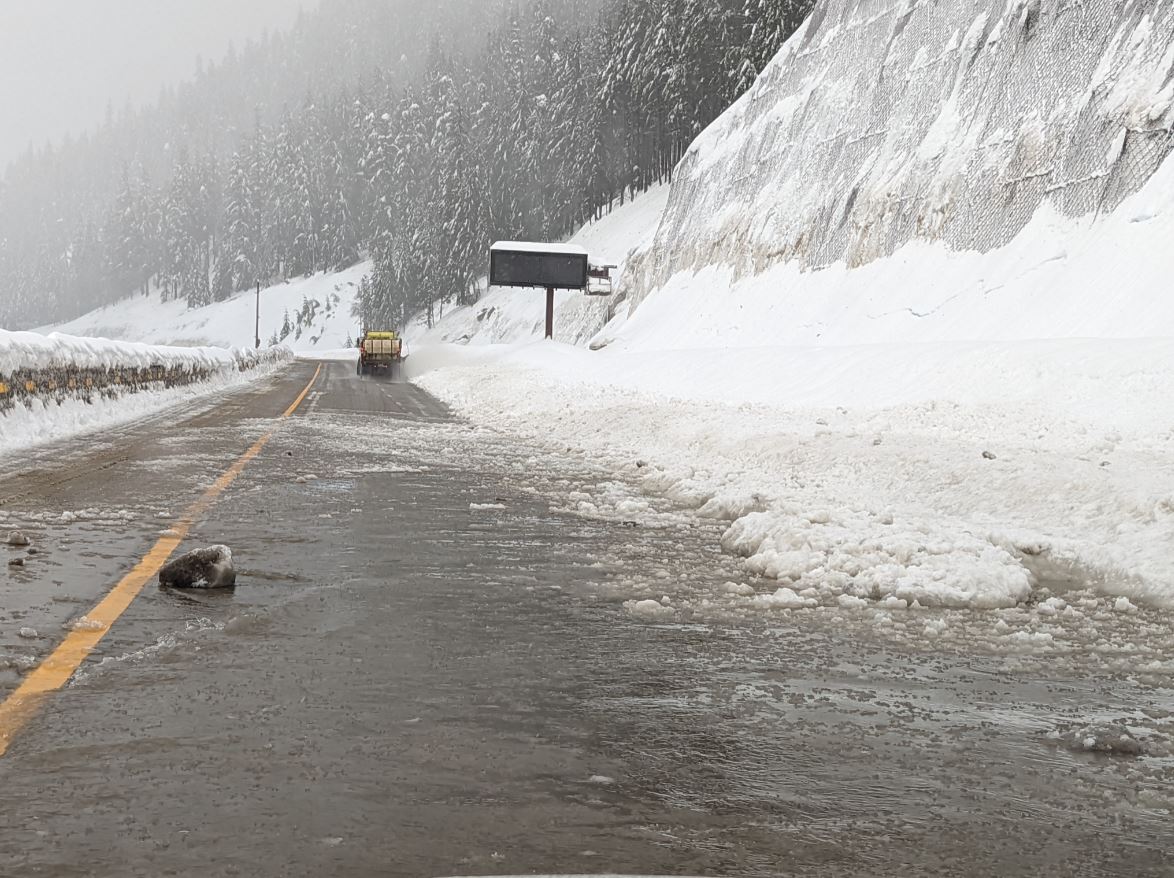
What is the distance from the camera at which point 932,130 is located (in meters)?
35.0

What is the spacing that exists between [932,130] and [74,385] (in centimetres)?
2704

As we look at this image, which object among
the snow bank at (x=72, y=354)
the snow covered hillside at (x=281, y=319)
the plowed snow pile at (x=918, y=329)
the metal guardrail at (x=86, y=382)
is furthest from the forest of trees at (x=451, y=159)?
the snow bank at (x=72, y=354)

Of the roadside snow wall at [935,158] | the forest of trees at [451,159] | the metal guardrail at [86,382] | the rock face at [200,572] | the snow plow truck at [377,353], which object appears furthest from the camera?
the forest of trees at [451,159]

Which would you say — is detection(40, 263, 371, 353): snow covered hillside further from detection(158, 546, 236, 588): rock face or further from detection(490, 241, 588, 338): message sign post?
detection(158, 546, 236, 588): rock face

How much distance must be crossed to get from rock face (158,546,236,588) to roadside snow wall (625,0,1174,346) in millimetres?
18090

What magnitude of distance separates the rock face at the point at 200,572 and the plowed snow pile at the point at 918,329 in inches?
111

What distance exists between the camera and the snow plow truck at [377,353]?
5097 centimetres

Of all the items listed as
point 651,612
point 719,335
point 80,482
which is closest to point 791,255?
point 719,335

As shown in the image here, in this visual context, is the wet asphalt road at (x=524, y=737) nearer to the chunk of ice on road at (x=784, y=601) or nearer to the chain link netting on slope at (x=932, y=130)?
the chunk of ice on road at (x=784, y=601)

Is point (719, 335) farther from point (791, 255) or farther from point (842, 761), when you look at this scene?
point (842, 761)

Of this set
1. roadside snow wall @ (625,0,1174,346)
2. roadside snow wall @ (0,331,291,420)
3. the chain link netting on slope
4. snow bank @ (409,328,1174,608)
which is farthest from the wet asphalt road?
the chain link netting on slope

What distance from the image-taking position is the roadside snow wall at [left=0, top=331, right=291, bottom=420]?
1602 centimetres

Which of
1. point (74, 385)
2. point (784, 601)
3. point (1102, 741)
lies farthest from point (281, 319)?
point (1102, 741)

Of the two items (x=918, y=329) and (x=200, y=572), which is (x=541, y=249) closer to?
(x=918, y=329)
